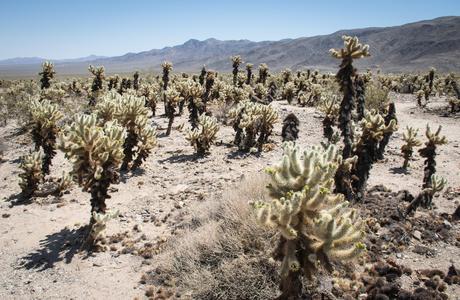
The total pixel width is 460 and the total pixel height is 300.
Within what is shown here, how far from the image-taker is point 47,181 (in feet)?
34.3

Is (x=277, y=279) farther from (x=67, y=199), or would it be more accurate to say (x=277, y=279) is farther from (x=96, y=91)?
(x=96, y=91)

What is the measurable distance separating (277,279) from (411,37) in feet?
439

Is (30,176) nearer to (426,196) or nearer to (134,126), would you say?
(134,126)

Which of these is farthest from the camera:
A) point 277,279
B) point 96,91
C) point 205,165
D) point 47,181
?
point 96,91

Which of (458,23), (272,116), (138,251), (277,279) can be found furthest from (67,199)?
(458,23)

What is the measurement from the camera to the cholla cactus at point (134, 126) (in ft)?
34.8

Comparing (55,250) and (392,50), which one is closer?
(55,250)

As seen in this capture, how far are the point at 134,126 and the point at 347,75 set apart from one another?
6.01m

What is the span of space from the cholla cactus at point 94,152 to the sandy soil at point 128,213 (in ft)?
2.94

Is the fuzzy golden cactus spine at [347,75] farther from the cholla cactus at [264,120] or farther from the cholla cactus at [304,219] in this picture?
the cholla cactus at [304,219]

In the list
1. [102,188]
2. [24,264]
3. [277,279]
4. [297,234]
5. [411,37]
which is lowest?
A: [24,264]

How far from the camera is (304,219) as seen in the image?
12.9 feet

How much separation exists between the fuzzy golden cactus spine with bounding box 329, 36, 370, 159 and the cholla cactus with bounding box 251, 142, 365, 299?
590cm

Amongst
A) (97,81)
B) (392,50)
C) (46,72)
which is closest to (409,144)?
(97,81)
